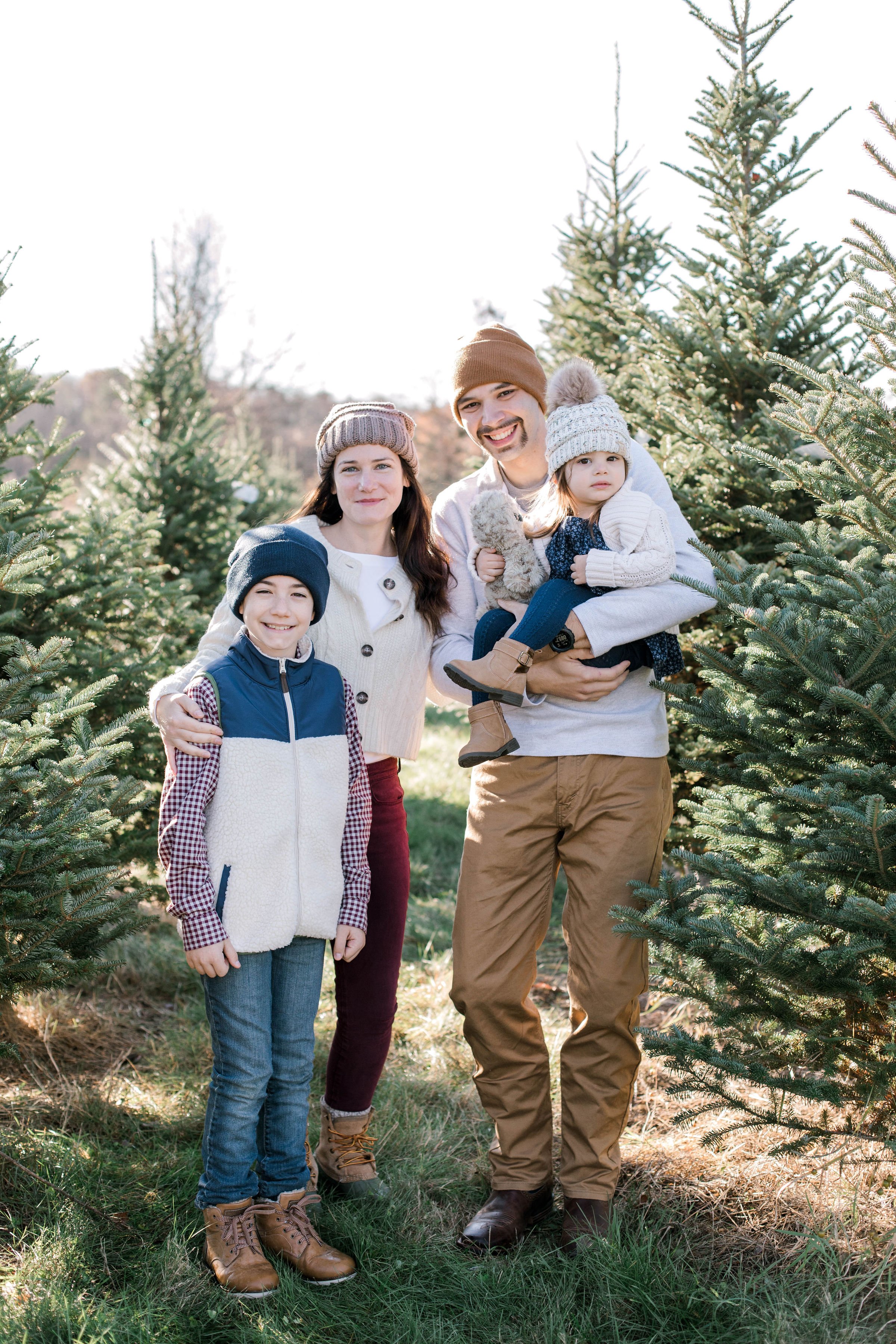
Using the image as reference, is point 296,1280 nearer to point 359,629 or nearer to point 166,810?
point 166,810

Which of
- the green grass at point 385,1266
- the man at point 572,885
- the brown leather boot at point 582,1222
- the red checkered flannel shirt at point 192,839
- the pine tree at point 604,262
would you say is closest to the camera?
the green grass at point 385,1266

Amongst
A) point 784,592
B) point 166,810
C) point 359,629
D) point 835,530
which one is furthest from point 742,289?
point 166,810

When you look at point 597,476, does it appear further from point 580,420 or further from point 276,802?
point 276,802

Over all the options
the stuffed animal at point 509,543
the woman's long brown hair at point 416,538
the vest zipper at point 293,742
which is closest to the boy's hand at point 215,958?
the vest zipper at point 293,742

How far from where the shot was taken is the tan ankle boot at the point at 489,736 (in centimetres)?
273

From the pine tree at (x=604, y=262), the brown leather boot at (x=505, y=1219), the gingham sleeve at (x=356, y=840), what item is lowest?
the brown leather boot at (x=505, y=1219)

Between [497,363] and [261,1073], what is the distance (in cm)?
214

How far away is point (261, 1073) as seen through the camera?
101 inches

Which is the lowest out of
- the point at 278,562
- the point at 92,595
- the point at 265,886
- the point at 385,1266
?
the point at 385,1266

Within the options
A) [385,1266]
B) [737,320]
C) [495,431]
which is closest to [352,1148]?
[385,1266]

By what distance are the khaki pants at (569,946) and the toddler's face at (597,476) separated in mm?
743

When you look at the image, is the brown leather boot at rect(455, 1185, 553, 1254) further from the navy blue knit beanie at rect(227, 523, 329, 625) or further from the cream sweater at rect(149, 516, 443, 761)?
the navy blue knit beanie at rect(227, 523, 329, 625)

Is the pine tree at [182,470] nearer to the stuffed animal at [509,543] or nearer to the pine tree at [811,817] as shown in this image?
the stuffed animal at [509,543]

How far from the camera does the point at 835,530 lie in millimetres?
3121
